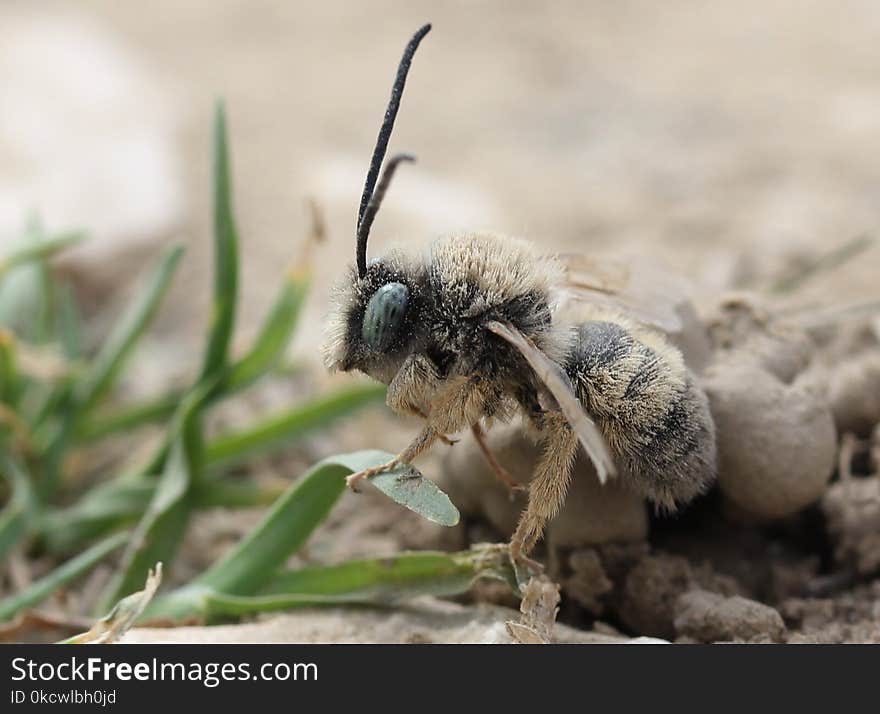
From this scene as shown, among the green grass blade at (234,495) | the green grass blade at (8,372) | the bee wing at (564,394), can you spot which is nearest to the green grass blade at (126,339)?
the green grass blade at (8,372)

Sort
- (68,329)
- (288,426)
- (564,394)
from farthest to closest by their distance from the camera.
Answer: (68,329), (288,426), (564,394)

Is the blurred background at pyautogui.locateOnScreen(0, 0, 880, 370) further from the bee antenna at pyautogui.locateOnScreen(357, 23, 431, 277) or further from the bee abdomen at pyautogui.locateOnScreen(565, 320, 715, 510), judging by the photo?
the bee antenna at pyautogui.locateOnScreen(357, 23, 431, 277)

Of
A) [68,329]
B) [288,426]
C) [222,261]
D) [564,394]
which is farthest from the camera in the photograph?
[68,329]

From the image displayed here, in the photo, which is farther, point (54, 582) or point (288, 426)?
point (288, 426)

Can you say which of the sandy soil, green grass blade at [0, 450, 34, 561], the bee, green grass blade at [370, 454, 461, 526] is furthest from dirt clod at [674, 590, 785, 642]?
green grass blade at [0, 450, 34, 561]

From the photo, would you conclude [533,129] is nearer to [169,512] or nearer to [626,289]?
[626,289]

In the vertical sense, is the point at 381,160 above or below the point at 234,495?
above

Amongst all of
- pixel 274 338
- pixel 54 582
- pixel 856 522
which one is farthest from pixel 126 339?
pixel 856 522
